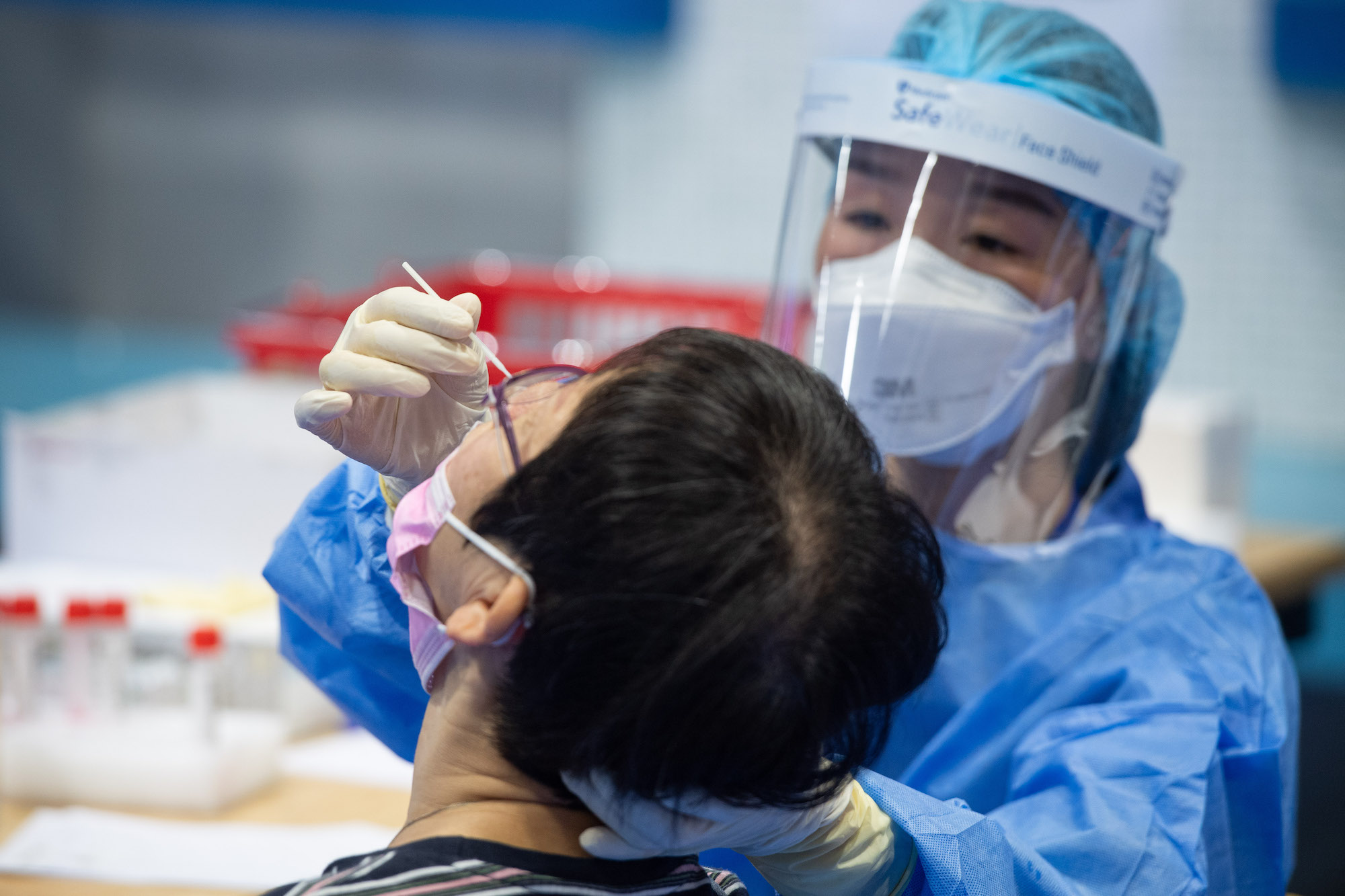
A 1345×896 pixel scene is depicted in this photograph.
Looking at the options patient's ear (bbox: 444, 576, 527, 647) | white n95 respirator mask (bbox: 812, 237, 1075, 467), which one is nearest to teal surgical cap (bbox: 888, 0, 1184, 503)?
white n95 respirator mask (bbox: 812, 237, 1075, 467)

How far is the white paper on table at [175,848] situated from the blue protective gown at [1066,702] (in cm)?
29

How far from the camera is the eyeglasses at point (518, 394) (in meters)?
0.95

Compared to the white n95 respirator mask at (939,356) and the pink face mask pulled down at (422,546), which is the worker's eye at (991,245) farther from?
the pink face mask pulled down at (422,546)

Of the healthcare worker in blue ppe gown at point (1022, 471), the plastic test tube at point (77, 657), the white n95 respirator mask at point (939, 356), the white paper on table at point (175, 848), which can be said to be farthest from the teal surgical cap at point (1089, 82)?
the plastic test tube at point (77, 657)

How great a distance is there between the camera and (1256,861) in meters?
1.40

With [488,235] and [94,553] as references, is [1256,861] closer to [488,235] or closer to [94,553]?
[94,553]

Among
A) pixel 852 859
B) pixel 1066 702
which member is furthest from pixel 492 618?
pixel 1066 702

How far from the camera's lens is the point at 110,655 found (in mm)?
1858

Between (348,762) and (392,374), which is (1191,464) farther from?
(392,374)

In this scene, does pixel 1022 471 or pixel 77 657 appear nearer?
pixel 1022 471

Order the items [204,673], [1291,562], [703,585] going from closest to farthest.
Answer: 1. [703,585]
2. [204,673]
3. [1291,562]

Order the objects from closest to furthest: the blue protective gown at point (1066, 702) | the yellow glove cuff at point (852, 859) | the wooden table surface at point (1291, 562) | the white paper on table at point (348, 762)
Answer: the yellow glove cuff at point (852, 859) → the blue protective gown at point (1066, 702) → the white paper on table at point (348, 762) → the wooden table surface at point (1291, 562)

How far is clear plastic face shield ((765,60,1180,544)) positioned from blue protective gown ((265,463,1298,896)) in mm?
104

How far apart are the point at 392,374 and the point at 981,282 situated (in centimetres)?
79
